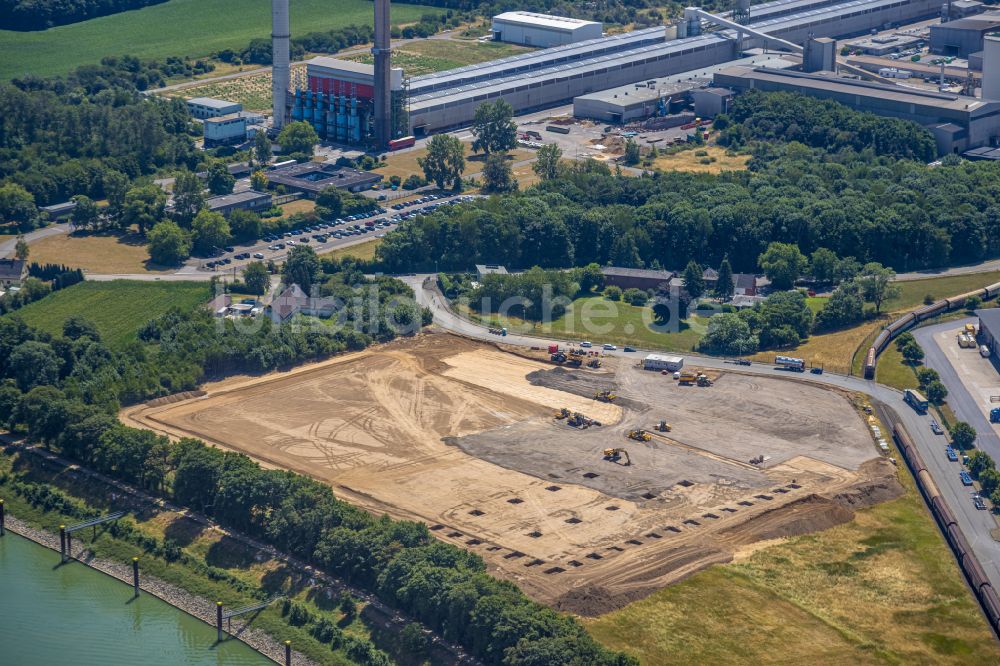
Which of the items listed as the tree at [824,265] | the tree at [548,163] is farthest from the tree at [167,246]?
the tree at [824,265]

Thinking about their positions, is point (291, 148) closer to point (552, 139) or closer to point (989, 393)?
point (552, 139)

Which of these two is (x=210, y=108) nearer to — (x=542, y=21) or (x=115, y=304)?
(x=115, y=304)

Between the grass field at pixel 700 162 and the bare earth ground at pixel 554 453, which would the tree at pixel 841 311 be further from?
the grass field at pixel 700 162

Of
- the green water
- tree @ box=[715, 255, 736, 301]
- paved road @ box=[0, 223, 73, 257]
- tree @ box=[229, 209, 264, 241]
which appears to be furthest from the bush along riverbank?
tree @ box=[715, 255, 736, 301]

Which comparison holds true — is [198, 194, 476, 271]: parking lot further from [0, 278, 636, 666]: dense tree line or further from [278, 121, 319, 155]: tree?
[278, 121, 319, 155]: tree

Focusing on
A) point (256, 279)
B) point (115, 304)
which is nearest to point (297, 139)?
point (256, 279)

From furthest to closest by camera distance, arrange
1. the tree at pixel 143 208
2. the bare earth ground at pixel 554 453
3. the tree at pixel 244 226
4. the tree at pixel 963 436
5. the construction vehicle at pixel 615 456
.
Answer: the tree at pixel 143 208
the tree at pixel 244 226
the tree at pixel 963 436
the construction vehicle at pixel 615 456
the bare earth ground at pixel 554 453
